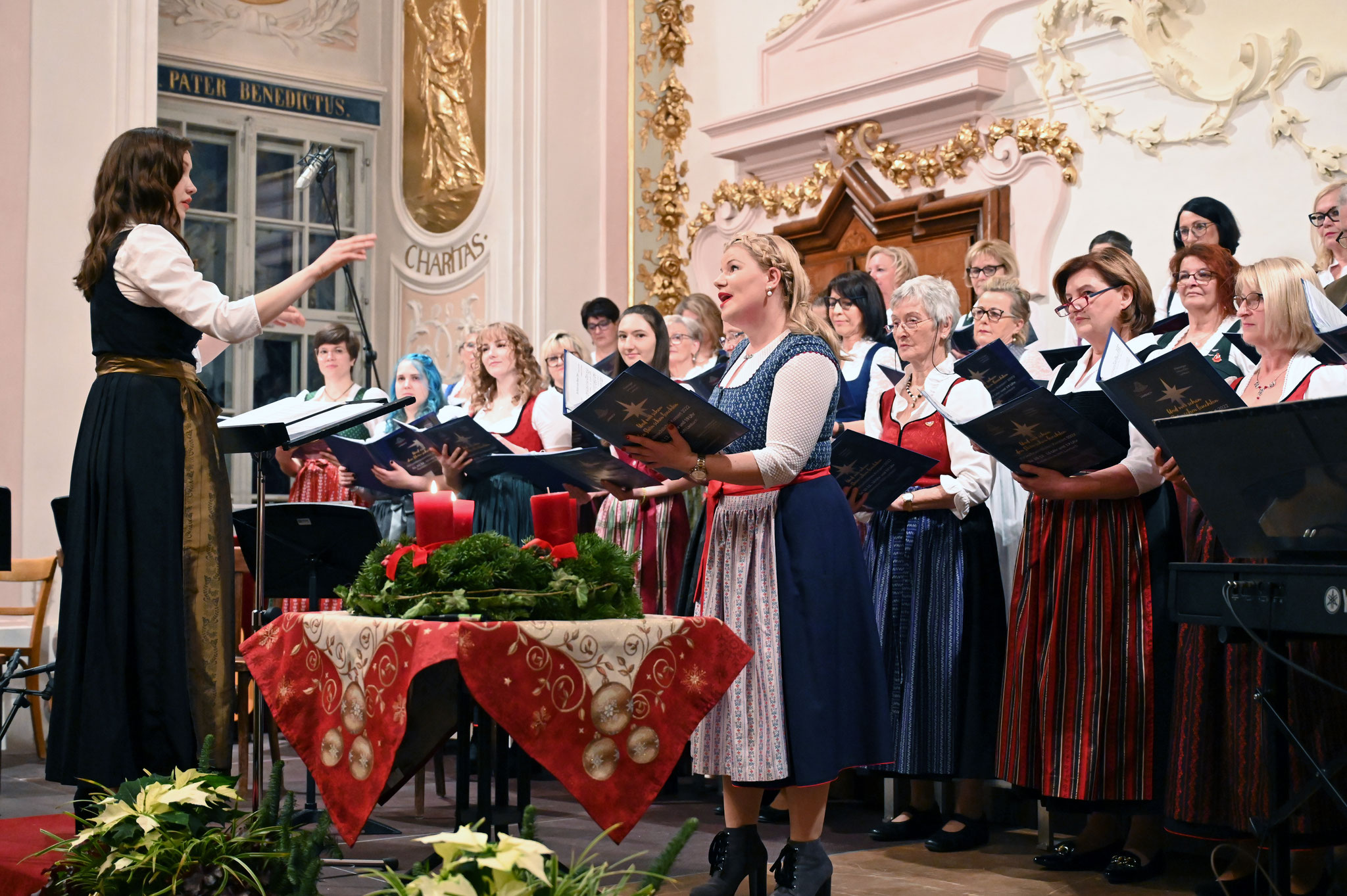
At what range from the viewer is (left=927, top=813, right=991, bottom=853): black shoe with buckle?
3.90 m

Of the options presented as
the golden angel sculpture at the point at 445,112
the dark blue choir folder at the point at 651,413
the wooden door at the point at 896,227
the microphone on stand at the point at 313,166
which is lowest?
the dark blue choir folder at the point at 651,413

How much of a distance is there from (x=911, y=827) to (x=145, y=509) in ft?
7.42

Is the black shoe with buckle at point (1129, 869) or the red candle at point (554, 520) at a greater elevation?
the red candle at point (554, 520)

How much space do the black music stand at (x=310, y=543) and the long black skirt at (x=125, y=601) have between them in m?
1.09

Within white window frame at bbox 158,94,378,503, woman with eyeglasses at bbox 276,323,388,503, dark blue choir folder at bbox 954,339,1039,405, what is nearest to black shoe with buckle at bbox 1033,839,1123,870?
dark blue choir folder at bbox 954,339,1039,405

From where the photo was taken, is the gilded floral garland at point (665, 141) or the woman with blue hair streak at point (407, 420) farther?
the gilded floral garland at point (665, 141)

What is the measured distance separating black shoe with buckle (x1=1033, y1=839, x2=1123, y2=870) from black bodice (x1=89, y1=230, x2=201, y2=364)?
2407 mm

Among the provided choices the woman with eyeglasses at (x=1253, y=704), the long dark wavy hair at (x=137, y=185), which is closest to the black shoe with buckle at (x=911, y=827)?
the woman with eyeglasses at (x=1253, y=704)

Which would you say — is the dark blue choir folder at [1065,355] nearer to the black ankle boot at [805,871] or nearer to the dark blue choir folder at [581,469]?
the dark blue choir folder at [581,469]

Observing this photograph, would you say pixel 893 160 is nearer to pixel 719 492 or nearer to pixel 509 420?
pixel 509 420

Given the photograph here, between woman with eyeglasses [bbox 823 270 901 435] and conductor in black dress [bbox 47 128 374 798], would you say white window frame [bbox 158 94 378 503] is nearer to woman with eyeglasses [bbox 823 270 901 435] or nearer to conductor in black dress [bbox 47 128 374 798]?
woman with eyeglasses [bbox 823 270 901 435]

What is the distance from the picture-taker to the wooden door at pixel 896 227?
264 inches

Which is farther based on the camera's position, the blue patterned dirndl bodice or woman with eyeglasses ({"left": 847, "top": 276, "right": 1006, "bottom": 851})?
woman with eyeglasses ({"left": 847, "top": 276, "right": 1006, "bottom": 851})

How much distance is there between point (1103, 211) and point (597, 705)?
4.44 metres
